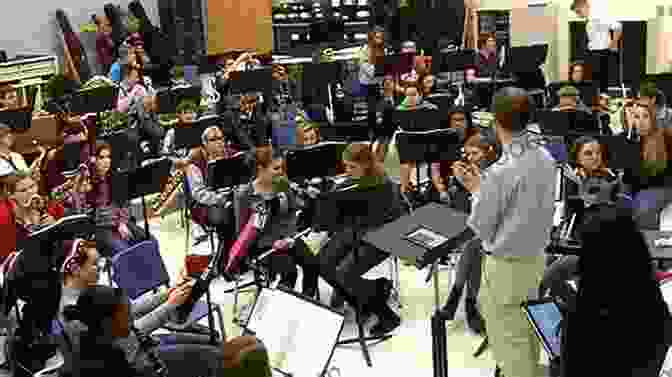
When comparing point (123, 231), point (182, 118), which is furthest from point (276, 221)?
point (182, 118)

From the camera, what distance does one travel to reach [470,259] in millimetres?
7090

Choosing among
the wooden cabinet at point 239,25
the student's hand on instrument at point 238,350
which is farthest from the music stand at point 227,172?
the wooden cabinet at point 239,25

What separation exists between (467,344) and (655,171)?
225cm

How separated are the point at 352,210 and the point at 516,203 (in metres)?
1.78

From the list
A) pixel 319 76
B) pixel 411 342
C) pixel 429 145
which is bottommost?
pixel 411 342

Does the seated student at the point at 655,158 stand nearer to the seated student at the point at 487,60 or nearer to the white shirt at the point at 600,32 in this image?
the seated student at the point at 487,60

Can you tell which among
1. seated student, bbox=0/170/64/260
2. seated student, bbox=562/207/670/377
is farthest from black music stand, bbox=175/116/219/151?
seated student, bbox=562/207/670/377

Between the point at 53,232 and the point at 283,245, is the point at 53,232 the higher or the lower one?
the higher one

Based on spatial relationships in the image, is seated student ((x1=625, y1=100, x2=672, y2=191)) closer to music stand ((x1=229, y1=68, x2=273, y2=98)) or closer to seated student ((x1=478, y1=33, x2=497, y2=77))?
music stand ((x1=229, y1=68, x2=273, y2=98))

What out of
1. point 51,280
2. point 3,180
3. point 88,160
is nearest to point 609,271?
point 51,280

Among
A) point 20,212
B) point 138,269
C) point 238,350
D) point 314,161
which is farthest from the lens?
point 314,161

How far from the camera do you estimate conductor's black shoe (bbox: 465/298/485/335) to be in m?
7.27

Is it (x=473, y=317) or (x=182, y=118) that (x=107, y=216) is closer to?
(x=182, y=118)

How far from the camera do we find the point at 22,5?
16.7 metres
